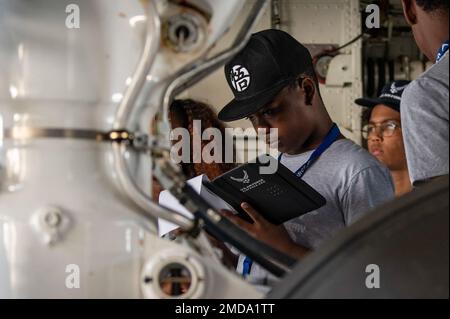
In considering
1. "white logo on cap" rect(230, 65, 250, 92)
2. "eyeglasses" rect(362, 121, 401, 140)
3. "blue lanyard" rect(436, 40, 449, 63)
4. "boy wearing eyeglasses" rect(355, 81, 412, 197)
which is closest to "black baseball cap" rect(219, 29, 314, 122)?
"white logo on cap" rect(230, 65, 250, 92)

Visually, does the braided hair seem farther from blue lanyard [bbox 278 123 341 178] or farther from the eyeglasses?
the eyeglasses

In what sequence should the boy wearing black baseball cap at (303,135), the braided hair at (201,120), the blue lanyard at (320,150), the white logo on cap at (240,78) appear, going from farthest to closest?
the braided hair at (201,120)
the white logo on cap at (240,78)
the blue lanyard at (320,150)
the boy wearing black baseball cap at (303,135)

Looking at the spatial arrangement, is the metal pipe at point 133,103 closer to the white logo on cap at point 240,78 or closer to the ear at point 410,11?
the ear at point 410,11

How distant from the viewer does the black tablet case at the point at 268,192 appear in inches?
62.1

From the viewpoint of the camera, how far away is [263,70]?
1894 mm

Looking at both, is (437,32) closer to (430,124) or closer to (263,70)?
(430,124)

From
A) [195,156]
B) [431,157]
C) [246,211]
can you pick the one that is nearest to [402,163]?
[195,156]

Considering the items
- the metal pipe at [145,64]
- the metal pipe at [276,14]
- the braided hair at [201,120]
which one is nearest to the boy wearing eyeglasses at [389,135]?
the braided hair at [201,120]

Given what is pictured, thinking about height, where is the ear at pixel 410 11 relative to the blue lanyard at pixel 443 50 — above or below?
above

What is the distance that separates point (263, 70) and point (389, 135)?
1459mm

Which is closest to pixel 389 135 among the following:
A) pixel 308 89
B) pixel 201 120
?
pixel 201 120
